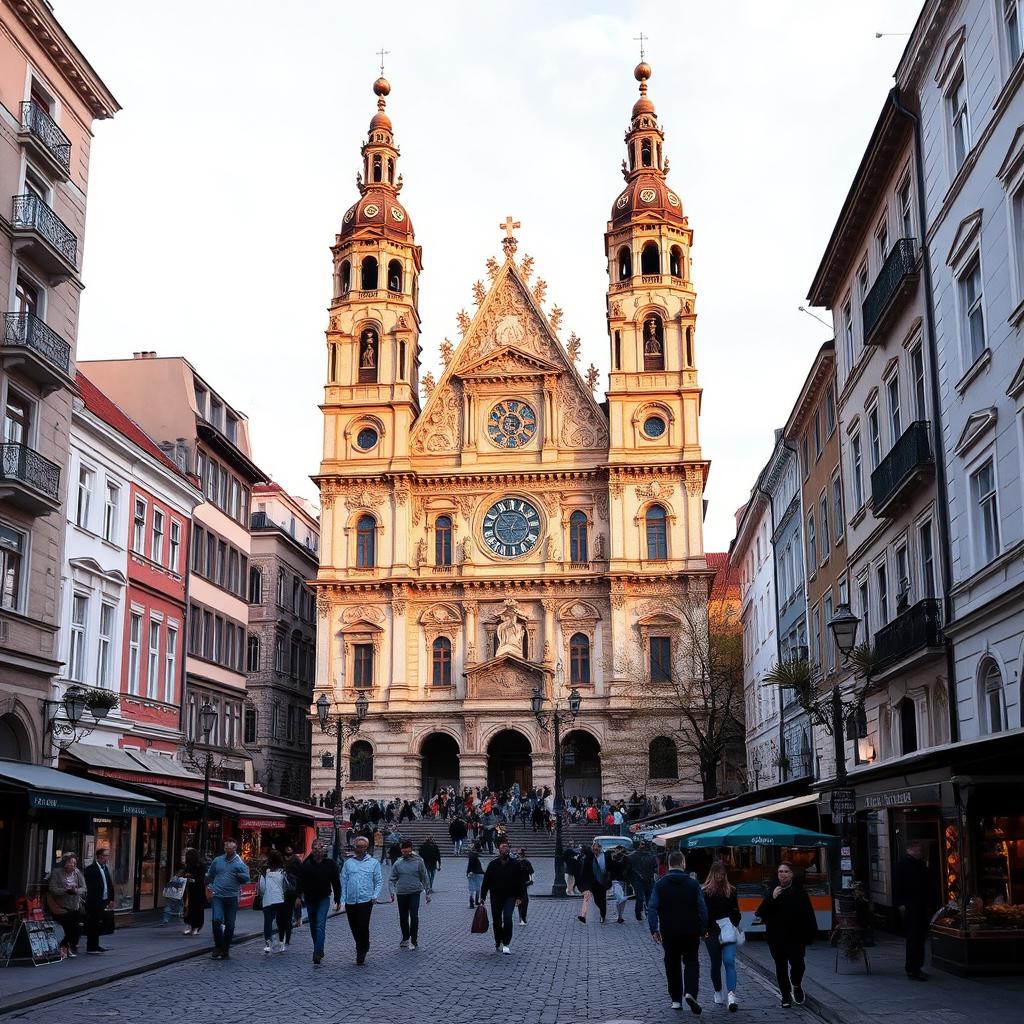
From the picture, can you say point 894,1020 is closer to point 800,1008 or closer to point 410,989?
point 800,1008

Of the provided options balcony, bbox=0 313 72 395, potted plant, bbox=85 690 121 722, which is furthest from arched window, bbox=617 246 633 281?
potted plant, bbox=85 690 121 722

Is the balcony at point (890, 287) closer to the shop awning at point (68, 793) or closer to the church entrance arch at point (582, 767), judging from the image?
the shop awning at point (68, 793)

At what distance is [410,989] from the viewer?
17.5 m

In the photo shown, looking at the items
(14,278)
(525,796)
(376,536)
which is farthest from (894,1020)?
(376,536)

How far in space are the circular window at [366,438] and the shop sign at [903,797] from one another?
57.4 m

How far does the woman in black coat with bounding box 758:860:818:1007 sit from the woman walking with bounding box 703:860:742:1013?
0.45 metres

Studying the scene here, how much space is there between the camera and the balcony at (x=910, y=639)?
82.8ft

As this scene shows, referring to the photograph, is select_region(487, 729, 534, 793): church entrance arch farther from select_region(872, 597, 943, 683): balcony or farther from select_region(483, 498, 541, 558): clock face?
select_region(872, 597, 943, 683): balcony

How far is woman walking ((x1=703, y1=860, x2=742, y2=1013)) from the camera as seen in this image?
16.1 metres

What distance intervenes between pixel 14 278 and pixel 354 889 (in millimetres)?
15653

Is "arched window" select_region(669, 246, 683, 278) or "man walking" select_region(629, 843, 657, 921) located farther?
"arched window" select_region(669, 246, 683, 278)

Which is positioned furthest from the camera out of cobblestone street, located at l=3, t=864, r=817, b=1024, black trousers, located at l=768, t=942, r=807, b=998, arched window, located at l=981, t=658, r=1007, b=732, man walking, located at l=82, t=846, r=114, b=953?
arched window, located at l=981, t=658, r=1007, b=732

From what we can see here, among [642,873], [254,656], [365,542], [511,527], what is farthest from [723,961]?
[254,656]

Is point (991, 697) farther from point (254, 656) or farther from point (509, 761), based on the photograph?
point (254, 656)
